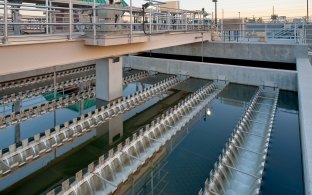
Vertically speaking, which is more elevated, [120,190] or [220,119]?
[220,119]

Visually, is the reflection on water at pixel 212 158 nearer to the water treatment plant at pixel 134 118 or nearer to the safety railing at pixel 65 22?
the water treatment plant at pixel 134 118

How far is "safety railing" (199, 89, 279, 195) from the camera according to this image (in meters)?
4.32

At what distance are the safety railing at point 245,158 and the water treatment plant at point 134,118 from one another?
0.02m

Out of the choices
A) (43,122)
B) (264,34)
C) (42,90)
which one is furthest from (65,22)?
(264,34)

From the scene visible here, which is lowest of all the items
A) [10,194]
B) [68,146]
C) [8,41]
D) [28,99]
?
[10,194]

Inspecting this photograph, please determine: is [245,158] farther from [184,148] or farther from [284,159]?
[184,148]

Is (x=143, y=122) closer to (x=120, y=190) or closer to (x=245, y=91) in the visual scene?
(x=120, y=190)

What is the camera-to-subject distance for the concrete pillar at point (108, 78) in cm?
880

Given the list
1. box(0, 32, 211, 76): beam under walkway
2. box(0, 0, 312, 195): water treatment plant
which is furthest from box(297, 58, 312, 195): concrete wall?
box(0, 32, 211, 76): beam under walkway

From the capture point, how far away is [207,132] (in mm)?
6883

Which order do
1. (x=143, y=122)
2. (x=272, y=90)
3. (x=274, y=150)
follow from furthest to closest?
(x=272, y=90) → (x=143, y=122) → (x=274, y=150)

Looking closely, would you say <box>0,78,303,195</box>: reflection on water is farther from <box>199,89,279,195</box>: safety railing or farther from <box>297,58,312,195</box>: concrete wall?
<box>297,58,312,195</box>: concrete wall

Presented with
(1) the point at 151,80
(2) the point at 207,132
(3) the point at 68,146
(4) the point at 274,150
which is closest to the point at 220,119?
(2) the point at 207,132

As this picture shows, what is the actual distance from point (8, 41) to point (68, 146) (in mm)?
2591
